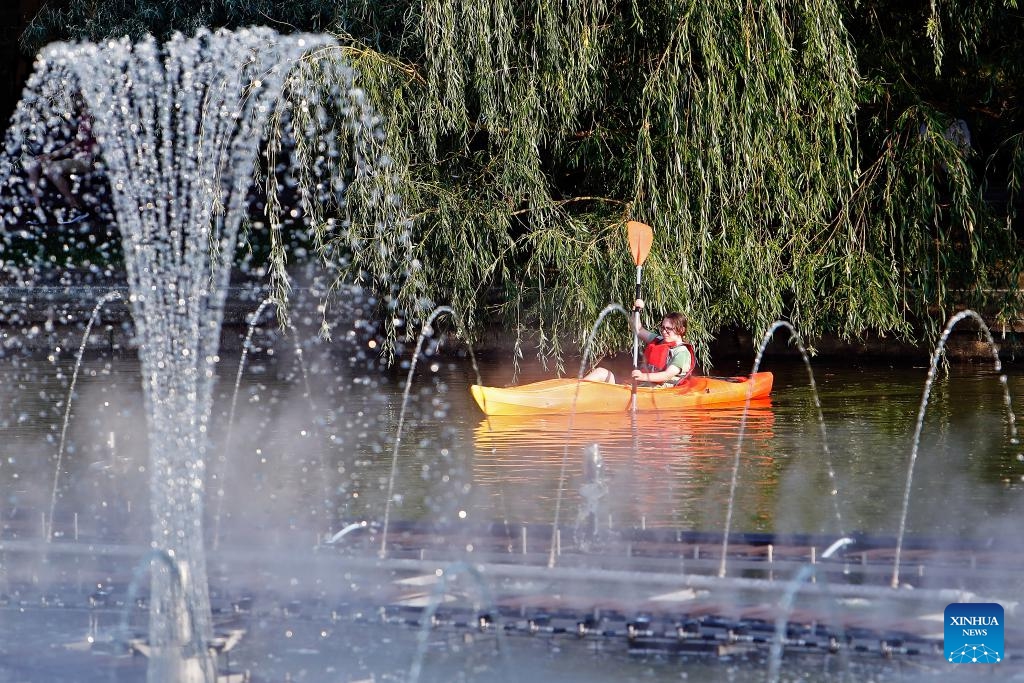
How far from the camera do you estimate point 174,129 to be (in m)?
15.7

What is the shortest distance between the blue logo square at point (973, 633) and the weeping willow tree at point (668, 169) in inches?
320

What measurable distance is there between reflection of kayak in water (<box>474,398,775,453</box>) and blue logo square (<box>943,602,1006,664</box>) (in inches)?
218

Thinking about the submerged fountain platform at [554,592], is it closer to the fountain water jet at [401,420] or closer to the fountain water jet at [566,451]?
the fountain water jet at [566,451]

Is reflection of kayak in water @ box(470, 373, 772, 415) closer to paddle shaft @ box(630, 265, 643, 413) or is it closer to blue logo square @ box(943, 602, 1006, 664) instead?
paddle shaft @ box(630, 265, 643, 413)

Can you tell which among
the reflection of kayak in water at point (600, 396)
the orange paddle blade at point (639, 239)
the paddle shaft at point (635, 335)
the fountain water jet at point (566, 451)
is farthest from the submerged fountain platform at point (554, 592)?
the orange paddle blade at point (639, 239)

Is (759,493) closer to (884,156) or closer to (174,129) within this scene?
(884,156)

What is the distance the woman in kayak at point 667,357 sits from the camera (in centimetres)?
1291

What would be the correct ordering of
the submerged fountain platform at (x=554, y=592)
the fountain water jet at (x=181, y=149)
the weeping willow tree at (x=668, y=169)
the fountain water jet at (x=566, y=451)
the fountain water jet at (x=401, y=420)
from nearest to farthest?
the submerged fountain platform at (x=554, y=592)
the fountain water jet at (x=566, y=451)
the fountain water jet at (x=401, y=420)
the weeping willow tree at (x=668, y=169)
the fountain water jet at (x=181, y=149)

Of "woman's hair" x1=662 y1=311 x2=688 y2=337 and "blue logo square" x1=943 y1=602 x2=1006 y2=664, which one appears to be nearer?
"blue logo square" x1=943 y1=602 x2=1006 y2=664

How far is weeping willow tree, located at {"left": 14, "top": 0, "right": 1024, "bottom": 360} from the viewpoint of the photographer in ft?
43.9

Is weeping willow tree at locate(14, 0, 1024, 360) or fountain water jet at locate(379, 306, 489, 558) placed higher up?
weeping willow tree at locate(14, 0, 1024, 360)

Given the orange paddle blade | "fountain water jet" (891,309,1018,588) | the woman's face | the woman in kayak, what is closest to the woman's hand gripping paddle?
the orange paddle blade

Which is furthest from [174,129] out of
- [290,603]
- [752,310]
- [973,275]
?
[290,603]

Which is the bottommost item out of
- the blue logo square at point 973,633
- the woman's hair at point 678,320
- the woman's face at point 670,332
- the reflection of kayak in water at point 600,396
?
the blue logo square at point 973,633
